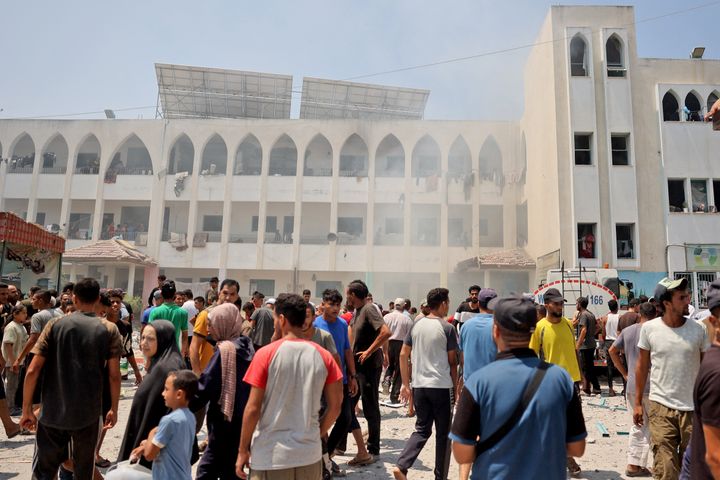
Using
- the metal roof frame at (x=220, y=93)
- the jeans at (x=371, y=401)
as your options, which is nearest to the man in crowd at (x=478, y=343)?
the jeans at (x=371, y=401)

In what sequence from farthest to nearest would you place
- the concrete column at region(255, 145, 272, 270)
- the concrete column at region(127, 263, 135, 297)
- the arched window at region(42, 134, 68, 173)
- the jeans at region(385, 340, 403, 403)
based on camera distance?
the arched window at region(42, 134, 68, 173)
the concrete column at region(255, 145, 272, 270)
the concrete column at region(127, 263, 135, 297)
the jeans at region(385, 340, 403, 403)

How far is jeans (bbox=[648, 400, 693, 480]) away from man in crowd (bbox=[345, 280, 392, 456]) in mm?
2464

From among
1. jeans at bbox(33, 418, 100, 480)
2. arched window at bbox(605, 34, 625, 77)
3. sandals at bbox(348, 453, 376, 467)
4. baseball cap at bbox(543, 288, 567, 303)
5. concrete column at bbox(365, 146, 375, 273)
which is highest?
arched window at bbox(605, 34, 625, 77)

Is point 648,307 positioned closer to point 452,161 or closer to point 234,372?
point 234,372

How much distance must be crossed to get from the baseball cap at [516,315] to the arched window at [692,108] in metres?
20.7

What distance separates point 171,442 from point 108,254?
2107 cm

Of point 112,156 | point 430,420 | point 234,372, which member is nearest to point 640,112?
point 430,420

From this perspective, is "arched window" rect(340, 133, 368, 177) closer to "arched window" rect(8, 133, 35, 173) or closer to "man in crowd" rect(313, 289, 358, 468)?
"arched window" rect(8, 133, 35, 173)

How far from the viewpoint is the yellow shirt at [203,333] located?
167 inches

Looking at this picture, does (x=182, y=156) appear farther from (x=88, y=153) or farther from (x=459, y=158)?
(x=459, y=158)

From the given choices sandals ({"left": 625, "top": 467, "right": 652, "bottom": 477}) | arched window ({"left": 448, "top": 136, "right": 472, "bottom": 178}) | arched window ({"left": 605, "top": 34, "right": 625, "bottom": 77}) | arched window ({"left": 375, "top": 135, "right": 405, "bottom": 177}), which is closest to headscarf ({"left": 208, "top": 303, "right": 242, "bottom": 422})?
sandals ({"left": 625, "top": 467, "right": 652, "bottom": 477})

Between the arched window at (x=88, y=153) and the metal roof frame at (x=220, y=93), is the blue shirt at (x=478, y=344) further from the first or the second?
the arched window at (x=88, y=153)

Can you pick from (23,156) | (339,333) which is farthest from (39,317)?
(23,156)

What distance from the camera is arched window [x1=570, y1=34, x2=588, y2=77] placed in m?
18.4
